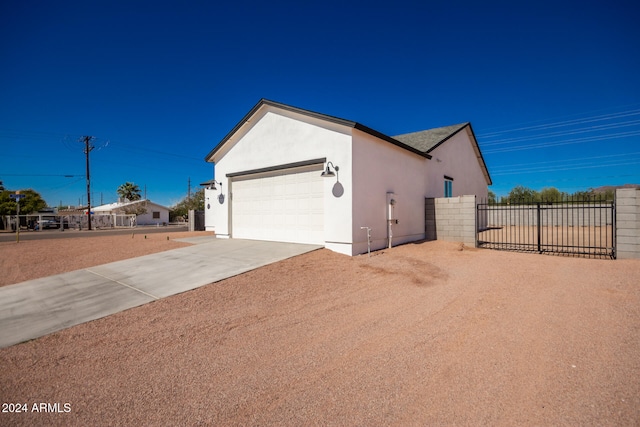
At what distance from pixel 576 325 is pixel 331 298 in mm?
3663

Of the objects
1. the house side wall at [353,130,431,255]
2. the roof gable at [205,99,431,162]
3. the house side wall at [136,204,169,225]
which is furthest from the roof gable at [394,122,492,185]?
the house side wall at [136,204,169,225]

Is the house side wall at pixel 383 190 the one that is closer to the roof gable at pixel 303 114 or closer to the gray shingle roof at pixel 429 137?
the roof gable at pixel 303 114

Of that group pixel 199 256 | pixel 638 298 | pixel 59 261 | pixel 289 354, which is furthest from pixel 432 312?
pixel 59 261

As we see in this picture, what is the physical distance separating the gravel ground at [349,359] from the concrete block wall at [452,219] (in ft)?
18.2

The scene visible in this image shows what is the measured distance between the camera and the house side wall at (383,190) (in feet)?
29.8

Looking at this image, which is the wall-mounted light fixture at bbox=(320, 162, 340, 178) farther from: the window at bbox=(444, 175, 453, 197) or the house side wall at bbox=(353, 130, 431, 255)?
the window at bbox=(444, 175, 453, 197)

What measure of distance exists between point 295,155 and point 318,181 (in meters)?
1.39

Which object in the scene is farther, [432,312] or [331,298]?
[331,298]

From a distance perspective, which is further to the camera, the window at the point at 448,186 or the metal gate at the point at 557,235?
the window at the point at 448,186

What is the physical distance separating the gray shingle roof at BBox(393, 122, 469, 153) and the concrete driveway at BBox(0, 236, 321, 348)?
9.08 meters

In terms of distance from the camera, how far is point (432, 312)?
15.0 feet

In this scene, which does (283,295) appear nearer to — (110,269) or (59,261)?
(110,269)

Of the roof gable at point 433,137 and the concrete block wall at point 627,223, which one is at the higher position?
the roof gable at point 433,137

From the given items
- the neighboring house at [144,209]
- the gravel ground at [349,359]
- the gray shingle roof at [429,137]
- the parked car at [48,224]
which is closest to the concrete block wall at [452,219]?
the gray shingle roof at [429,137]
